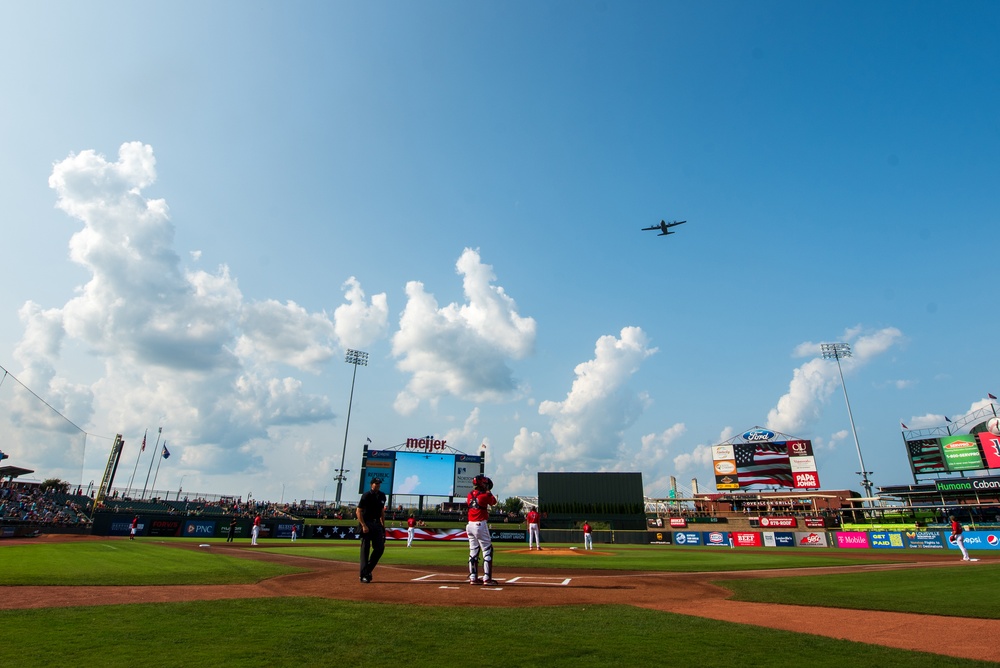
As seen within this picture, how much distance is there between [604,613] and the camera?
299 inches

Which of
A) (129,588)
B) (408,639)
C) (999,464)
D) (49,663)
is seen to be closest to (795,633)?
(408,639)

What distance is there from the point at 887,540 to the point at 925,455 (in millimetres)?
36451

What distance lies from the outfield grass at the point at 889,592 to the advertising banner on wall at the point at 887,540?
25825 mm

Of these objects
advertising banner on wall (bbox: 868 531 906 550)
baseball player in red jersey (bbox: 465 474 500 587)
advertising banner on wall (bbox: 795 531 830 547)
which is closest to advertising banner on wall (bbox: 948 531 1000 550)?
advertising banner on wall (bbox: 868 531 906 550)

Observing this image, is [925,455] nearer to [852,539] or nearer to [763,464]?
[763,464]

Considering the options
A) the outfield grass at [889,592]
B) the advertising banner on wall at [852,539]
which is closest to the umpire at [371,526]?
the outfield grass at [889,592]

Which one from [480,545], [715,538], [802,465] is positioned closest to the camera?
[480,545]

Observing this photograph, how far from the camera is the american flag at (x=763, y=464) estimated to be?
208 ft

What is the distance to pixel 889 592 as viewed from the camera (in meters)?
11.2

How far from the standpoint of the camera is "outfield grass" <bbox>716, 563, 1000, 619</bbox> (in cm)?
915

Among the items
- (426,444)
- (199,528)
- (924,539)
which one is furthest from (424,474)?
(924,539)

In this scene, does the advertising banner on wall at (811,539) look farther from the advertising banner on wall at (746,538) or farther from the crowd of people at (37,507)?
the crowd of people at (37,507)

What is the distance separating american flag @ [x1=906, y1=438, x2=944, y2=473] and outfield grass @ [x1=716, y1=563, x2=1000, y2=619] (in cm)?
6080

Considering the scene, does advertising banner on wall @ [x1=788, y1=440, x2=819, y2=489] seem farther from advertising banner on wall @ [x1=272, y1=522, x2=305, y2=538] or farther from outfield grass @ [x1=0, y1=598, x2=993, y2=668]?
outfield grass @ [x1=0, y1=598, x2=993, y2=668]
